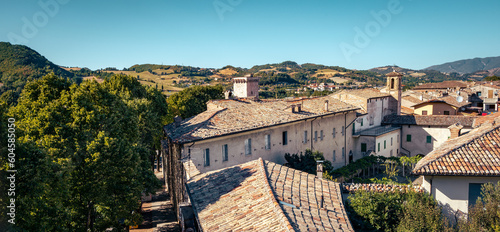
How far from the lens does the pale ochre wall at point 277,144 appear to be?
19217 millimetres

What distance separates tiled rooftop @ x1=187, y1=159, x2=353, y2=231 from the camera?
28.2 ft

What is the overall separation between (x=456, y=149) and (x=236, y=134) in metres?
12.2

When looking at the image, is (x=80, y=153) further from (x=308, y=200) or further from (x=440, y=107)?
(x=440, y=107)

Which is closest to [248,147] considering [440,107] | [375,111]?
[375,111]

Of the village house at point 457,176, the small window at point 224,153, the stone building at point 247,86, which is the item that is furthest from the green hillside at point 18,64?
the village house at point 457,176

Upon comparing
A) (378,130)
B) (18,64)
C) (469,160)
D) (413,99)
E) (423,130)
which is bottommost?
(423,130)

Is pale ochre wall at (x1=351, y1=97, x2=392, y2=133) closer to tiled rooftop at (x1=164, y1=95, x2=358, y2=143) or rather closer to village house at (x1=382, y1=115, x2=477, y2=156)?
village house at (x1=382, y1=115, x2=477, y2=156)

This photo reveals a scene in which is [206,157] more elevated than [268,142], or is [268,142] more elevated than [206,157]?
[268,142]

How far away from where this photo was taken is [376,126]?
40.5 meters

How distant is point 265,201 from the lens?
9586mm

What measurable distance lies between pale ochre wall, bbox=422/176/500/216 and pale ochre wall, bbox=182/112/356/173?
33.3ft

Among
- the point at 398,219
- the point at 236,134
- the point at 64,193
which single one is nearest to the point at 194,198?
the point at 64,193

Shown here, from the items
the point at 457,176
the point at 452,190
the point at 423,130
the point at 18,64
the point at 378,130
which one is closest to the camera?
the point at 457,176

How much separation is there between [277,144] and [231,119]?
446cm
